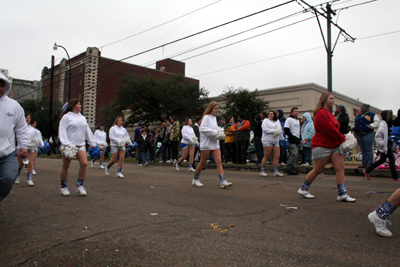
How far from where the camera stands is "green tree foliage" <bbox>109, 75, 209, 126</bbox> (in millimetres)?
39781

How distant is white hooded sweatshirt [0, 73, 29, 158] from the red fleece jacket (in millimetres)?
4696

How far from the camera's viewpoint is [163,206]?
17.9ft

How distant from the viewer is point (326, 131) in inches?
219

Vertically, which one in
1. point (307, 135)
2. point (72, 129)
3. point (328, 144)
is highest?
point (307, 135)

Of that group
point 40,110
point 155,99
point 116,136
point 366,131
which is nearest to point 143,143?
point 116,136

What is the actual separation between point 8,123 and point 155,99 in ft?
122

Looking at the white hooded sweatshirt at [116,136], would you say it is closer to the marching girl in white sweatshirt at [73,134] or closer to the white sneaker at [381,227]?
the marching girl in white sweatshirt at [73,134]

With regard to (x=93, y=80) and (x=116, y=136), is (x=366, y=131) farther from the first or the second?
(x=93, y=80)

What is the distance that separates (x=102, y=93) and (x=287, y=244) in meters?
53.7

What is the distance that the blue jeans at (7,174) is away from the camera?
12.0 ft

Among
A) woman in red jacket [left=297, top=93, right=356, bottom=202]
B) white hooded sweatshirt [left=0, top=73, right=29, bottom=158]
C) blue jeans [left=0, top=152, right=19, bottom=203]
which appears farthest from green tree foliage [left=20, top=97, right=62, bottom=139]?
woman in red jacket [left=297, top=93, right=356, bottom=202]

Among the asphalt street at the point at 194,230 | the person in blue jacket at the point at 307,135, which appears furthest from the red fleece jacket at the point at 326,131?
the person in blue jacket at the point at 307,135

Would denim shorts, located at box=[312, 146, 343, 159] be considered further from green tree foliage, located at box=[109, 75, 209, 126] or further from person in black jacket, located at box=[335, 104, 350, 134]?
green tree foliage, located at box=[109, 75, 209, 126]

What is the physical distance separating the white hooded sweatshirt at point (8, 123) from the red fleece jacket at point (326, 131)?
470 centimetres
